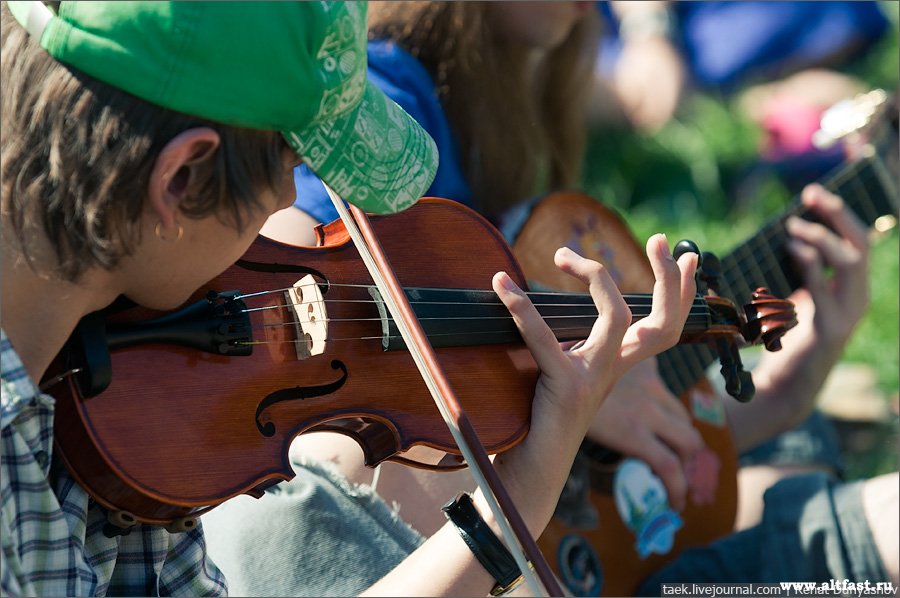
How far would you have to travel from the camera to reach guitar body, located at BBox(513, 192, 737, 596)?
142 centimetres

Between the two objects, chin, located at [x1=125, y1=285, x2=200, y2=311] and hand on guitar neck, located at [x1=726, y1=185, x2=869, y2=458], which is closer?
chin, located at [x1=125, y1=285, x2=200, y2=311]

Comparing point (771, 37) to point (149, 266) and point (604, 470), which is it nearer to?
point (604, 470)

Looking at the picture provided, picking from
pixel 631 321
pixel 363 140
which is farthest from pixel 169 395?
pixel 631 321

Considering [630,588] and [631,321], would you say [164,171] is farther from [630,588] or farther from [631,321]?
[630,588]

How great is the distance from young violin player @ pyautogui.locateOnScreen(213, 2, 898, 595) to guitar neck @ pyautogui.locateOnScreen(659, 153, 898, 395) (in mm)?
28

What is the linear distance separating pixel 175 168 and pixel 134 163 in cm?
3

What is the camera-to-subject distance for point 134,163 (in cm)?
77

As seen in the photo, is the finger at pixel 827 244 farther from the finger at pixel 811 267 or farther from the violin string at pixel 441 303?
the violin string at pixel 441 303

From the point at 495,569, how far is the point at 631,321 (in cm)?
34

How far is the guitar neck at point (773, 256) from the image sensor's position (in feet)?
5.33

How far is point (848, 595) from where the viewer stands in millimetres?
1390

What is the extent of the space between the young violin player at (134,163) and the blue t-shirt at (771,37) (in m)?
2.42

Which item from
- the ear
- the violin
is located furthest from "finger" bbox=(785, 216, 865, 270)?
the ear

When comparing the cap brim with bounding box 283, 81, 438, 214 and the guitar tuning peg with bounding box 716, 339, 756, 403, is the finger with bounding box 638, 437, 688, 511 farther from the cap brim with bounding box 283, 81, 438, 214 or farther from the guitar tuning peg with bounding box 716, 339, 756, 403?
the cap brim with bounding box 283, 81, 438, 214
